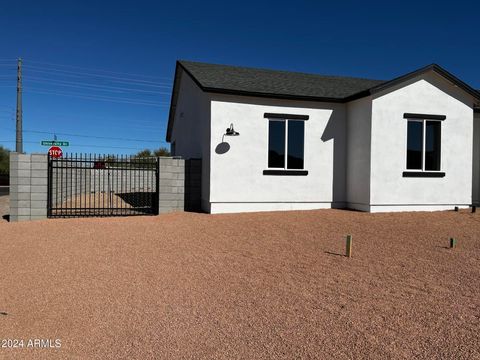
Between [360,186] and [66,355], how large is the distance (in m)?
11.0

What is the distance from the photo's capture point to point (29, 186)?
11.4m

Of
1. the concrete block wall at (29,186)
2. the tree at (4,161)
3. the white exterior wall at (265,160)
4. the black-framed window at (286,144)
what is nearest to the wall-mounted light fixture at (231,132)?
the white exterior wall at (265,160)

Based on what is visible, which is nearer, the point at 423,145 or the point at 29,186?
the point at 29,186

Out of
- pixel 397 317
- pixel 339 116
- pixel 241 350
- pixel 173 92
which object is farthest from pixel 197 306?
pixel 173 92

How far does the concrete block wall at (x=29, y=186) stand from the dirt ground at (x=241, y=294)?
219cm

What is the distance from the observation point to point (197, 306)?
465cm

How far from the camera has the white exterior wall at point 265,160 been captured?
1266 cm

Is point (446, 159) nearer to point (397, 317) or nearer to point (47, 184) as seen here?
point (397, 317)

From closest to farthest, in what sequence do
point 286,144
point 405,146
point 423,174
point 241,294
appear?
1. point 241,294
2. point 405,146
3. point 423,174
4. point 286,144

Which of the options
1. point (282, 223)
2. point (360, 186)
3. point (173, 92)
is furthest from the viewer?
point (173, 92)

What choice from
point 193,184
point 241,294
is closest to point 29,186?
point 193,184

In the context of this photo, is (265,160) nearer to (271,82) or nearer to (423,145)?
(271,82)

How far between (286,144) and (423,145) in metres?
4.30

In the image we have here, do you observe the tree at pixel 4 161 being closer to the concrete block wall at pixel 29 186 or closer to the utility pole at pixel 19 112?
the utility pole at pixel 19 112
